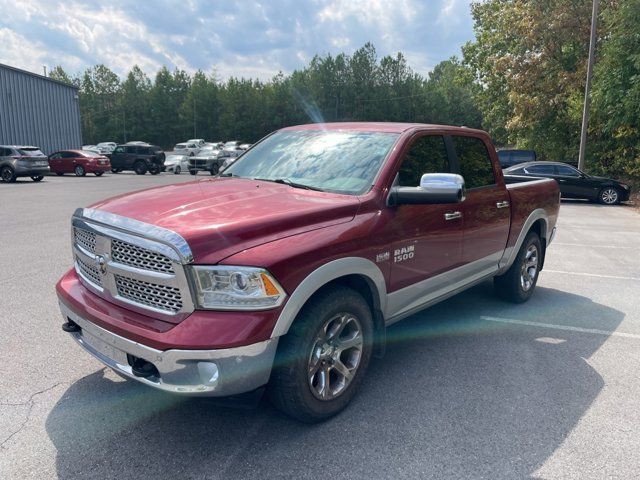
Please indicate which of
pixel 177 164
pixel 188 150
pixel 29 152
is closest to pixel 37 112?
pixel 177 164

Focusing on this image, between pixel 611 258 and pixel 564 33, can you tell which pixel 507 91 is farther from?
pixel 611 258

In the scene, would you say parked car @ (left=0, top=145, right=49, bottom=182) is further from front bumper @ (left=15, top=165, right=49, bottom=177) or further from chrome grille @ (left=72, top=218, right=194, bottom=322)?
chrome grille @ (left=72, top=218, right=194, bottom=322)

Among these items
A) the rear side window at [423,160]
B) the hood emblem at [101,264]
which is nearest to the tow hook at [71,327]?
the hood emblem at [101,264]

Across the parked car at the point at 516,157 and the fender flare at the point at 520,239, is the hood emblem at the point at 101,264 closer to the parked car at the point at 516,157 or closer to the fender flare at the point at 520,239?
the fender flare at the point at 520,239

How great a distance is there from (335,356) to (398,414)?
23.8 inches

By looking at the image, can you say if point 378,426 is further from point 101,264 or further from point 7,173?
point 7,173

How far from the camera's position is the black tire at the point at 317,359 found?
115 inches

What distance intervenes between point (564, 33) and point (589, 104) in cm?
442

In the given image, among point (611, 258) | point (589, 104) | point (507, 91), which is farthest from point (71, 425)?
point (507, 91)

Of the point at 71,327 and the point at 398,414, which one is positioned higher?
the point at 71,327

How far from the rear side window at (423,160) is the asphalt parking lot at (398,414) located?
1.51 metres

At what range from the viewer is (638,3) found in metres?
17.7

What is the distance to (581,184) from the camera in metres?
18.5

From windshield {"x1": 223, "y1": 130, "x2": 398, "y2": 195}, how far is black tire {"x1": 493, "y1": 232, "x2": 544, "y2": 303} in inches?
99.3
